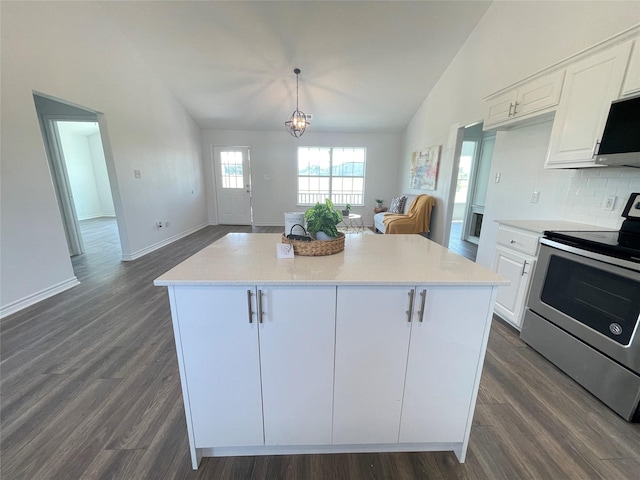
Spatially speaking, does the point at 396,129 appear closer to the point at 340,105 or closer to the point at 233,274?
the point at 340,105

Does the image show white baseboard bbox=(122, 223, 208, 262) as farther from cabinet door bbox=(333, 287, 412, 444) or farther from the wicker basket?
cabinet door bbox=(333, 287, 412, 444)

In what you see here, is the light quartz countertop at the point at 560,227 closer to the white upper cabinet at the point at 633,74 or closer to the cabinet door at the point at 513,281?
the cabinet door at the point at 513,281

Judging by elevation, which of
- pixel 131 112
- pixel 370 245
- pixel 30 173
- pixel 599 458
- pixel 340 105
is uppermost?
pixel 340 105

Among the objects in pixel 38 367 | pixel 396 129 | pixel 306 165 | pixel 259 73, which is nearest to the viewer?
pixel 38 367

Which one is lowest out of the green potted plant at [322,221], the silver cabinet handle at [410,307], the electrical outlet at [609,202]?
the silver cabinet handle at [410,307]

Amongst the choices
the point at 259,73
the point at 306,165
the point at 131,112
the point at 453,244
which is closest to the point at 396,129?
the point at 306,165

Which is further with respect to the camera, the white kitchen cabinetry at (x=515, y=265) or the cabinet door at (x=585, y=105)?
the white kitchen cabinetry at (x=515, y=265)

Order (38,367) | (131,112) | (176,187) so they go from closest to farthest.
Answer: (38,367) < (131,112) < (176,187)

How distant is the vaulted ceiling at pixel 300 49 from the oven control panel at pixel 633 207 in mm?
2850

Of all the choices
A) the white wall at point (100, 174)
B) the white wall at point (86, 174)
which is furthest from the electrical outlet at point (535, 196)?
the white wall at point (100, 174)

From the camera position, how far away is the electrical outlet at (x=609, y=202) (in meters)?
1.87

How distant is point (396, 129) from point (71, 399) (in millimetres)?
6834

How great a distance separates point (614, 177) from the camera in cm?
188

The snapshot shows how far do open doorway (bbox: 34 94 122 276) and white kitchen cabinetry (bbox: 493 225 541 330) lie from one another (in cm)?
490
